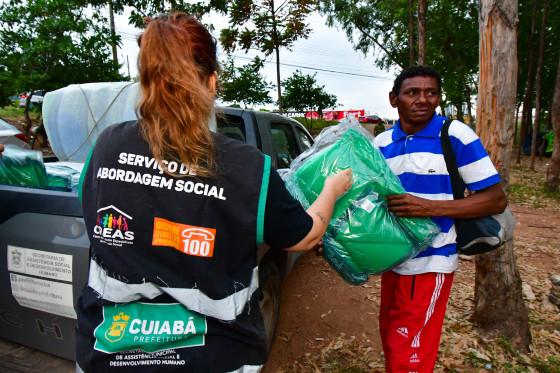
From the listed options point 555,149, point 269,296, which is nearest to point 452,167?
point 269,296

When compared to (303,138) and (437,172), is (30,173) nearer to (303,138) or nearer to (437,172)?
(437,172)

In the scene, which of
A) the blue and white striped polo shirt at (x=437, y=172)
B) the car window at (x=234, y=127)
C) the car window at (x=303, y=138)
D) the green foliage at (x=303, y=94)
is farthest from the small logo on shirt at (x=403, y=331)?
the green foliage at (x=303, y=94)

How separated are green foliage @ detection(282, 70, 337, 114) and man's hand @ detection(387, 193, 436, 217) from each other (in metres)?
20.1

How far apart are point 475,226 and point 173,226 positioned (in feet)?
4.81

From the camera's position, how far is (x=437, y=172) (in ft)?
5.91

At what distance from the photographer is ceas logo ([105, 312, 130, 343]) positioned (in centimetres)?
102

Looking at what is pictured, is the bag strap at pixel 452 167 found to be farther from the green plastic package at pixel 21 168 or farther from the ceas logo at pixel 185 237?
the green plastic package at pixel 21 168

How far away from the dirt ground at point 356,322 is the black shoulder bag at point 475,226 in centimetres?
136

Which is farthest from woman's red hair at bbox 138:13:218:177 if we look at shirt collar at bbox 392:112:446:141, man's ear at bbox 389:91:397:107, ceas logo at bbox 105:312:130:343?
man's ear at bbox 389:91:397:107

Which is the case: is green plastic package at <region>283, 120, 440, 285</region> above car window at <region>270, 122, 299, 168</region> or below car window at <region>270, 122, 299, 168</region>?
below

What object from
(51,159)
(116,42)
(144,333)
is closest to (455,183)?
(144,333)

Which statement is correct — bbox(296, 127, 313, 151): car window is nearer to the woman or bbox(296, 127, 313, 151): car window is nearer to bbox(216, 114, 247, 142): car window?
bbox(216, 114, 247, 142): car window

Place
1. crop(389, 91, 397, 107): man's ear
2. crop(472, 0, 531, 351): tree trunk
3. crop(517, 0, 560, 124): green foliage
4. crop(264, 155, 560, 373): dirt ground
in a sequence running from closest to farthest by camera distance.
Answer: crop(389, 91, 397, 107): man's ear
crop(472, 0, 531, 351): tree trunk
crop(264, 155, 560, 373): dirt ground
crop(517, 0, 560, 124): green foliage

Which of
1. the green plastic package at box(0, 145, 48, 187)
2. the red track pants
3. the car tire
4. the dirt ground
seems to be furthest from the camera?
the dirt ground
